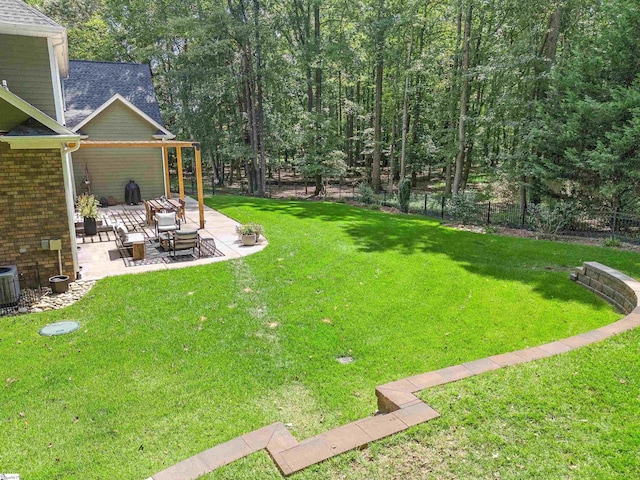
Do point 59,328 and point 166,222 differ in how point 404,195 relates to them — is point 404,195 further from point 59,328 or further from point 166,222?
point 59,328

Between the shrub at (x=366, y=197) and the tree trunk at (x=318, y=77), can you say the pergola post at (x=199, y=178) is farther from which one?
the tree trunk at (x=318, y=77)

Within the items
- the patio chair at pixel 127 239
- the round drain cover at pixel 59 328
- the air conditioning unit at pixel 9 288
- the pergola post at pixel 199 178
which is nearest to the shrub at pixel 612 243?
the pergola post at pixel 199 178

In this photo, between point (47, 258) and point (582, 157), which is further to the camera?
point (582, 157)

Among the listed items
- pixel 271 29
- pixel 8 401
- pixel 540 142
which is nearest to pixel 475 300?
pixel 8 401

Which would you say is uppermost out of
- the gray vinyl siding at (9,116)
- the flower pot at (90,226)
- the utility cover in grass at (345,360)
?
the gray vinyl siding at (9,116)

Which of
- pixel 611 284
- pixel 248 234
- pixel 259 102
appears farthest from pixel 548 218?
pixel 259 102

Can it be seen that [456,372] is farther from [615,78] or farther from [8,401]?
[615,78]
